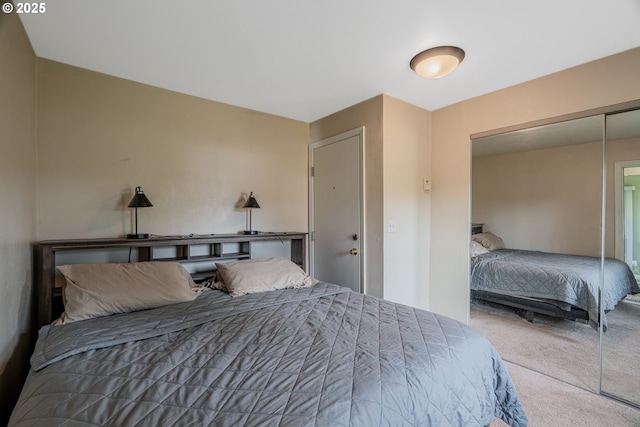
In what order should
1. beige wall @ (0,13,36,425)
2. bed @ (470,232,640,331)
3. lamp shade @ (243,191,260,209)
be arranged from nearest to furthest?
beige wall @ (0,13,36,425)
bed @ (470,232,640,331)
lamp shade @ (243,191,260,209)

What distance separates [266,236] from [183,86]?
1.52 m

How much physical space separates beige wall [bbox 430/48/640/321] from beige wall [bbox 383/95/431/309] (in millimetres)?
120

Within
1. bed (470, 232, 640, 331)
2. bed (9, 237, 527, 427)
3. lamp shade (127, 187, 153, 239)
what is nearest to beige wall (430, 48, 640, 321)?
bed (470, 232, 640, 331)

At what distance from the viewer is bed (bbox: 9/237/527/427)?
90 centimetres

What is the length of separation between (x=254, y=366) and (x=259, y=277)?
1112mm

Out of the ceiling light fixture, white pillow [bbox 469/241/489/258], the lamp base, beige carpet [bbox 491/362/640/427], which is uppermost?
the ceiling light fixture

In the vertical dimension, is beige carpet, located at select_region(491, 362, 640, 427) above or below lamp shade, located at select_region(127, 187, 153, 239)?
below

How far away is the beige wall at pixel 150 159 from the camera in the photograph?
2064 mm

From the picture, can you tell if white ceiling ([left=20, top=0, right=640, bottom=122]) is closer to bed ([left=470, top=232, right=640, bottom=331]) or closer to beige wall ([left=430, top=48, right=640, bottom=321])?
beige wall ([left=430, top=48, right=640, bottom=321])

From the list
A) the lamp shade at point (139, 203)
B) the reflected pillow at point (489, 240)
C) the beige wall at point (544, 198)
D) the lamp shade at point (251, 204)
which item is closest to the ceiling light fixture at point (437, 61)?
the beige wall at point (544, 198)

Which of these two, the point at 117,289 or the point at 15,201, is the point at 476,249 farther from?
the point at 15,201

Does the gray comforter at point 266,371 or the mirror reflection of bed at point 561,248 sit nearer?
the gray comforter at point 266,371

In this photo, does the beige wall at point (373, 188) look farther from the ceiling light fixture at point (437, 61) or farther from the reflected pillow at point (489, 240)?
the reflected pillow at point (489, 240)

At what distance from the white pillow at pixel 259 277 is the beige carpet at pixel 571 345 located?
70.6 inches
